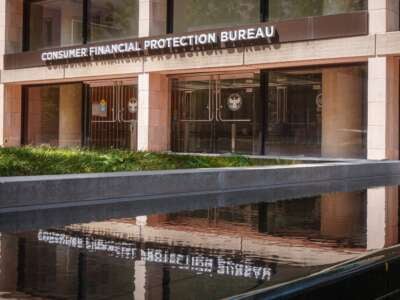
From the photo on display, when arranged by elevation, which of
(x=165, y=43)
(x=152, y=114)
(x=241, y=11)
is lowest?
(x=152, y=114)

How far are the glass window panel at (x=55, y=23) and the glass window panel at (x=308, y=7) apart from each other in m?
10.9

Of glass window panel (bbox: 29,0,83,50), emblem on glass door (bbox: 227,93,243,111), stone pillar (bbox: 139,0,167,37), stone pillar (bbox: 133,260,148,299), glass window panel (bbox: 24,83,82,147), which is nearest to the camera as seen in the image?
stone pillar (bbox: 133,260,148,299)

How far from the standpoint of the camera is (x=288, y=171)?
1447cm

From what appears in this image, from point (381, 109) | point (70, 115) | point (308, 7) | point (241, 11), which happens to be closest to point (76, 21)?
point (70, 115)

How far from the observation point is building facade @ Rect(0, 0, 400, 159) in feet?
73.9

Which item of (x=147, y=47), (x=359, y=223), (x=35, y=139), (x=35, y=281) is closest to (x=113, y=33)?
(x=147, y=47)

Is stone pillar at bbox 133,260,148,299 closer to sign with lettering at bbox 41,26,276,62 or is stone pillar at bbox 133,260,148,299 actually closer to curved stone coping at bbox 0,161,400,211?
curved stone coping at bbox 0,161,400,211

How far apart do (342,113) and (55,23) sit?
55.4 ft

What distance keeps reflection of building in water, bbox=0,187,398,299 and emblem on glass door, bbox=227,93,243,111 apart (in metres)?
15.9

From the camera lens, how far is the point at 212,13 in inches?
1061

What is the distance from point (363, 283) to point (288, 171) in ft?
29.8

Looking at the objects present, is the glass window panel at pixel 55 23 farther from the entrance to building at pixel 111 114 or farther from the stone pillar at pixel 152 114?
the stone pillar at pixel 152 114

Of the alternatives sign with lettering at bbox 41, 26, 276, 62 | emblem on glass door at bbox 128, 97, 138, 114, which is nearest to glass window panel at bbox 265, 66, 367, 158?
sign with lettering at bbox 41, 26, 276, 62

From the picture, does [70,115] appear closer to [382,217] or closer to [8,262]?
[382,217]
